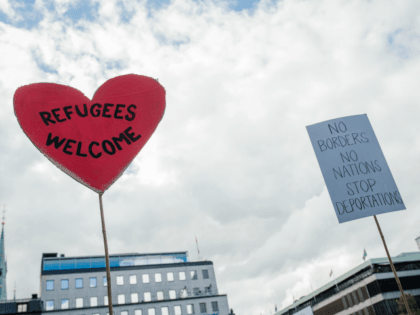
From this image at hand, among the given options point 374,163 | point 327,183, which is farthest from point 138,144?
point 374,163

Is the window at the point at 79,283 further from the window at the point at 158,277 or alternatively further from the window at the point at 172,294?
the window at the point at 172,294

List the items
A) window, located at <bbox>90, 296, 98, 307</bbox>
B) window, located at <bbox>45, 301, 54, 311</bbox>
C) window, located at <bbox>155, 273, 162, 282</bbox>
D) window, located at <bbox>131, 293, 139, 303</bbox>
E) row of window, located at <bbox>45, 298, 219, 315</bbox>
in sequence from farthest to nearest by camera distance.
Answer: window, located at <bbox>155, 273, 162, 282</bbox> → window, located at <bbox>131, 293, 139, 303</bbox> → window, located at <bbox>90, 296, 98, 307</bbox> → row of window, located at <bbox>45, 298, 219, 315</bbox> → window, located at <bbox>45, 301, 54, 311</bbox>

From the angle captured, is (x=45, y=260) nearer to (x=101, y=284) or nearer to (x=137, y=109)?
(x=101, y=284)

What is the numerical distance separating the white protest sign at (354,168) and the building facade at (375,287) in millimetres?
59252

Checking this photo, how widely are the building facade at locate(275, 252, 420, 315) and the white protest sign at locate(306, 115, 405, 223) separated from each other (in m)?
59.3

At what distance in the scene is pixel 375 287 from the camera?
6109 centimetres

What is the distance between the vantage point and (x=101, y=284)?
206 feet

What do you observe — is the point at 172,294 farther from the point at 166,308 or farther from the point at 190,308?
the point at 190,308

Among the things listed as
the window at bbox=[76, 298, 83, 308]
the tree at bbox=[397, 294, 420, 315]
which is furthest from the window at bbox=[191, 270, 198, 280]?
the tree at bbox=[397, 294, 420, 315]

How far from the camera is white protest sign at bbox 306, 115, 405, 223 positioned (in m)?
8.07

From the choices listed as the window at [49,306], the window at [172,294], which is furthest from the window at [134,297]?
the window at [49,306]

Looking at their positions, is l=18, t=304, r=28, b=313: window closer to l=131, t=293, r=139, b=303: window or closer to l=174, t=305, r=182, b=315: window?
l=131, t=293, r=139, b=303: window

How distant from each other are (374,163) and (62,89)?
6.56 m

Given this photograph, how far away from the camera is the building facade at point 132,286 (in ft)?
198
